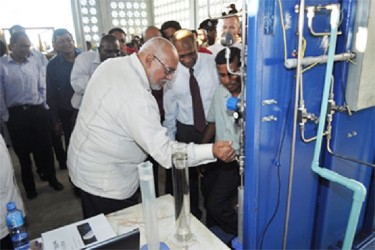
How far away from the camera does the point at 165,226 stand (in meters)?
1.21

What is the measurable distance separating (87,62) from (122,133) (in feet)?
5.50

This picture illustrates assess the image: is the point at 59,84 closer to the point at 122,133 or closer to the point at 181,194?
the point at 122,133

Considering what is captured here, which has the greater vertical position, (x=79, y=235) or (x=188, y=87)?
(x=188, y=87)

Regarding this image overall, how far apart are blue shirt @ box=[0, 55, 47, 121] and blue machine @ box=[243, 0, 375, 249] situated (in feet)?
7.81

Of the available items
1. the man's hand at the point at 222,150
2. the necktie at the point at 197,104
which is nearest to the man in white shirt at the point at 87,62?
the necktie at the point at 197,104

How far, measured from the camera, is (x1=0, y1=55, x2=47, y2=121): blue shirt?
281 centimetres

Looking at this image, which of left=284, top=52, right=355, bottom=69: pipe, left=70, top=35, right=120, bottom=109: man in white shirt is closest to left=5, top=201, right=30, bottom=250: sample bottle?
left=284, top=52, right=355, bottom=69: pipe

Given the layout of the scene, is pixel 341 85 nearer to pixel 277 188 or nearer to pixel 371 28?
pixel 371 28

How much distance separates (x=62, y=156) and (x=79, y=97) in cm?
118

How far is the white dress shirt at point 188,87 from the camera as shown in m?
2.25

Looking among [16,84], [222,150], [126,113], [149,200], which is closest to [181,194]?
[149,200]

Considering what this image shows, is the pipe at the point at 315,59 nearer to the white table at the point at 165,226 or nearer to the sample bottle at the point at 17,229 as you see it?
the white table at the point at 165,226

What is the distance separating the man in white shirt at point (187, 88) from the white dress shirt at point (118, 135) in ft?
2.39

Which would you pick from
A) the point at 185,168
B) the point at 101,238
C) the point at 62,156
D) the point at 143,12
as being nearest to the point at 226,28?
the point at 185,168
